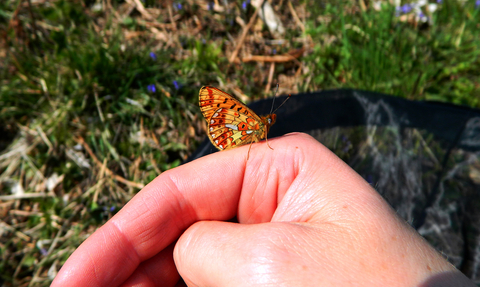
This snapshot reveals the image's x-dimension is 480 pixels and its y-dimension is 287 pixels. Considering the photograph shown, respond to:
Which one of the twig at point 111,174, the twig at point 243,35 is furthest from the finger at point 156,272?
the twig at point 243,35

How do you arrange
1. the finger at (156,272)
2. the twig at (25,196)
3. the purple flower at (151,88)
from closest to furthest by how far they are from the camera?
the finger at (156,272)
the twig at (25,196)
the purple flower at (151,88)

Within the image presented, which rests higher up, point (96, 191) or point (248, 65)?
point (248, 65)

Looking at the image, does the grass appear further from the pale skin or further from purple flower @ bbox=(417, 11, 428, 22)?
the pale skin

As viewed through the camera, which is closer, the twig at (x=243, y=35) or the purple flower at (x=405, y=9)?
the twig at (x=243, y=35)

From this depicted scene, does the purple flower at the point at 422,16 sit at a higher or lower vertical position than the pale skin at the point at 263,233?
higher

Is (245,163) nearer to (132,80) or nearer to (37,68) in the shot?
(132,80)

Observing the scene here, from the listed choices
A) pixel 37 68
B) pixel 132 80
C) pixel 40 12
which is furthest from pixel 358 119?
pixel 40 12

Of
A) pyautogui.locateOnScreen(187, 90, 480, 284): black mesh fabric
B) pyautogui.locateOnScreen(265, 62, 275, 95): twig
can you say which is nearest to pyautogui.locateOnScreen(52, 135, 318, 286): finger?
pyautogui.locateOnScreen(187, 90, 480, 284): black mesh fabric

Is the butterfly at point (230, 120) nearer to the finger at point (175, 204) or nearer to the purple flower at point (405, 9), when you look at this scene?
the finger at point (175, 204)
